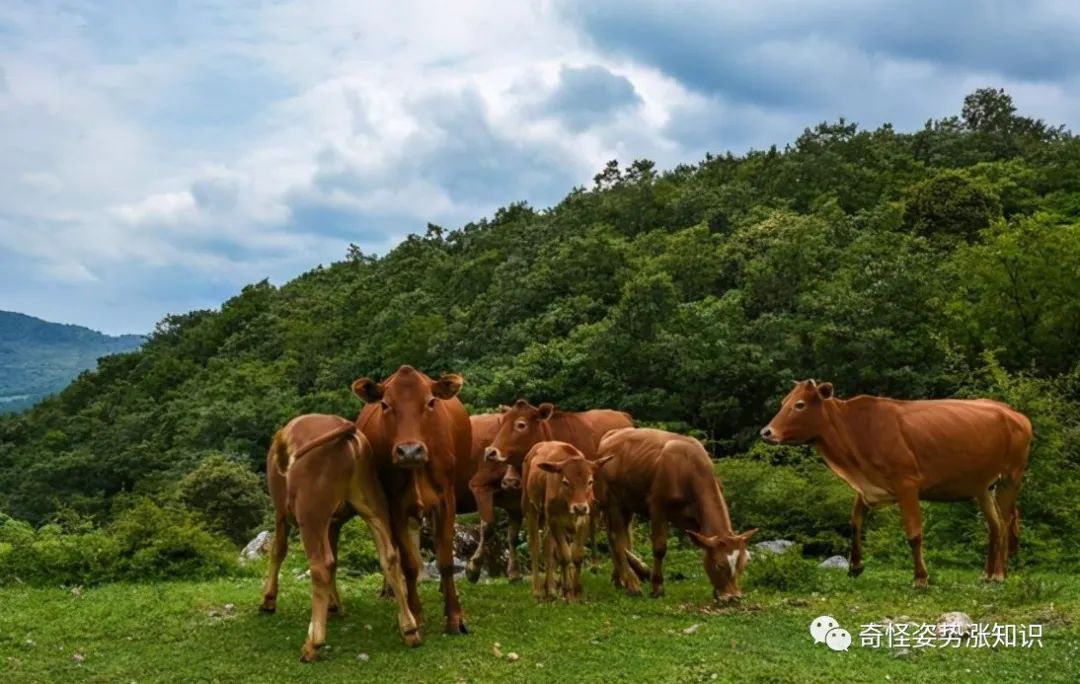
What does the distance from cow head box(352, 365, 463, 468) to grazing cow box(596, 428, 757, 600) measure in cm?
285

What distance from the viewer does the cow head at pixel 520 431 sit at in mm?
14609

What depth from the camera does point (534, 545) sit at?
40.9 feet

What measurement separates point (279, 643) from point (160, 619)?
196 cm

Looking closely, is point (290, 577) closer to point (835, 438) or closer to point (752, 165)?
point (835, 438)

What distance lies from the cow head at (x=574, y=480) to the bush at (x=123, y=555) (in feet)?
20.1

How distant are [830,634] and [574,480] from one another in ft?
11.1

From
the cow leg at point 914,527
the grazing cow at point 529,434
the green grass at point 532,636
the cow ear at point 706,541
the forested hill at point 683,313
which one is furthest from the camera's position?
the forested hill at point 683,313

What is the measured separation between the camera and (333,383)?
5334 centimetres

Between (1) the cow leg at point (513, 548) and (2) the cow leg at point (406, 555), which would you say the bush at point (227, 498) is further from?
(2) the cow leg at point (406, 555)

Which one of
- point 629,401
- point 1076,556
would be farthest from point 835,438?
point 629,401

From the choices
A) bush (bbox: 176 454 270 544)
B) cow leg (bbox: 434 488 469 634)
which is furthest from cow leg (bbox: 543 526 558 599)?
bush (bbox: 176 454 270 544)

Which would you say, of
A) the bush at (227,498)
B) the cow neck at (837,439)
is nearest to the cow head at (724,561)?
the cow neck at (837,439)

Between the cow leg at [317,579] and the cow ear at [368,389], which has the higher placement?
the cow ear at [368,389]

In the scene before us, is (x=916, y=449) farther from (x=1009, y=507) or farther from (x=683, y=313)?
(x=683, y=313)
